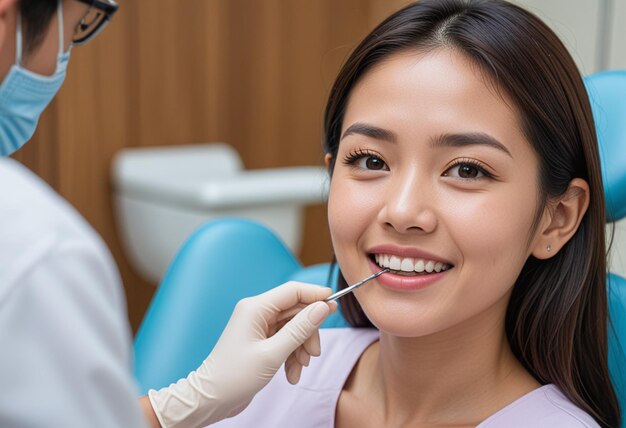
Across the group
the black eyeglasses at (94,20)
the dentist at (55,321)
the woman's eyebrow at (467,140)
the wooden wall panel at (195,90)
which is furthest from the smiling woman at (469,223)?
the wooden wall panel at (195,90)

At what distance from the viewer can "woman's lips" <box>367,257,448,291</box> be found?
114 centimetres

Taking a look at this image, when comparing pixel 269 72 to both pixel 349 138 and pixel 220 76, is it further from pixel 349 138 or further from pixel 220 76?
pixel 349 138

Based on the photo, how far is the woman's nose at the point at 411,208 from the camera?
1112 millimetres

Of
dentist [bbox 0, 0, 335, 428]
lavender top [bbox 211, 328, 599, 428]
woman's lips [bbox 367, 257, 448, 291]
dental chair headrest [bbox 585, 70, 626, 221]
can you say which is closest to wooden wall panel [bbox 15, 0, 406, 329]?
dental chair headrest [bbox 585, 70, 626, 221]

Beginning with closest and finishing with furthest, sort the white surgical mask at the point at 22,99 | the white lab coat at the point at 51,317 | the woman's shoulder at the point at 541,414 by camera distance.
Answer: the white lab coat at the point at 51,317 → the white surgical mask at the point at 22,99 → the woman's shoulder at the point at 541,414

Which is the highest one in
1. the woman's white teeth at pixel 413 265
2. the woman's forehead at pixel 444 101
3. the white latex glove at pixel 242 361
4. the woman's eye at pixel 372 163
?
the woman's forehead at pixel 444 101

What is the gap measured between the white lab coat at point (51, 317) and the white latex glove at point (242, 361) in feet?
1.58

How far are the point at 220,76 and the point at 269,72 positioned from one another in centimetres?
20

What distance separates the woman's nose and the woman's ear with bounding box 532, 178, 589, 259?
193 mm

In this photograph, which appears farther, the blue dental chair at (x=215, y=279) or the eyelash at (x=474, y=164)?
the blue dental chair at (x=215, y=279)

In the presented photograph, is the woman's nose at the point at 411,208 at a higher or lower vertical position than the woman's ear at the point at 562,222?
higher

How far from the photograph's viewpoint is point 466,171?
1143 mm

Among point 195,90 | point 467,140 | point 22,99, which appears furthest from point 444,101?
point 195,90

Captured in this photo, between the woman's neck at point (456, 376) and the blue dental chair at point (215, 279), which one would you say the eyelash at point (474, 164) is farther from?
the blue dental chair at point (215, 279)
